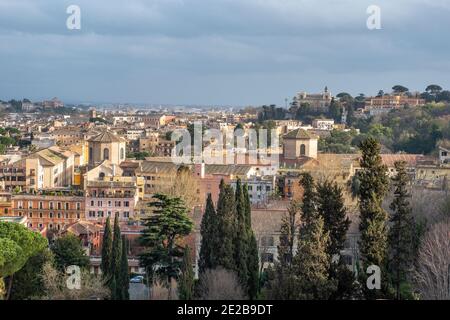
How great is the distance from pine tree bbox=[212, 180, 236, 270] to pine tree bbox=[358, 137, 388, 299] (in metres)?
2.76

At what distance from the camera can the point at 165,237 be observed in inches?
672

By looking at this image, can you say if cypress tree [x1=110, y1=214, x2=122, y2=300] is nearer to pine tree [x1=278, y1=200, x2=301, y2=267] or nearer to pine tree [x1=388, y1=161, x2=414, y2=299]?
pine tree [x1=278, y1=200, x2=301, y2=267]

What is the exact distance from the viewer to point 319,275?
13.0 metres

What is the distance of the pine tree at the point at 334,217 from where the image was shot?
14.0m

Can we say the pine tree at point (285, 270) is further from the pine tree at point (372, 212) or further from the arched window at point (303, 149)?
the arched window at point (303, 149)

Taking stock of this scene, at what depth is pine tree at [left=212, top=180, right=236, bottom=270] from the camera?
15.5 metres

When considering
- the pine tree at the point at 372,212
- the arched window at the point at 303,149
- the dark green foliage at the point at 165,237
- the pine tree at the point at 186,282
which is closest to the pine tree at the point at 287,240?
the pine tree at the point at 186,282

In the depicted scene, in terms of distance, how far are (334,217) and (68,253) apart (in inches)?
241

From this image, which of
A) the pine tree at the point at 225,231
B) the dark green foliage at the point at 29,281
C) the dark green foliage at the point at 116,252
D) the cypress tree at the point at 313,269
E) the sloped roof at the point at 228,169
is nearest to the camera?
the cypress tree at the point at 313,269

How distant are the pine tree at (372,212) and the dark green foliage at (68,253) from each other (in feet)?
21.2

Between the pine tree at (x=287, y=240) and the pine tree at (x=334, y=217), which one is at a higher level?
the pine tree at (x=334, y=217)

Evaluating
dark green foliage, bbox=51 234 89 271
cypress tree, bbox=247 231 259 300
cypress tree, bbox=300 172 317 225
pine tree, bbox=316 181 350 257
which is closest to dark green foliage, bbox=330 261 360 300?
pine tree, bbox=316 181 350 257
